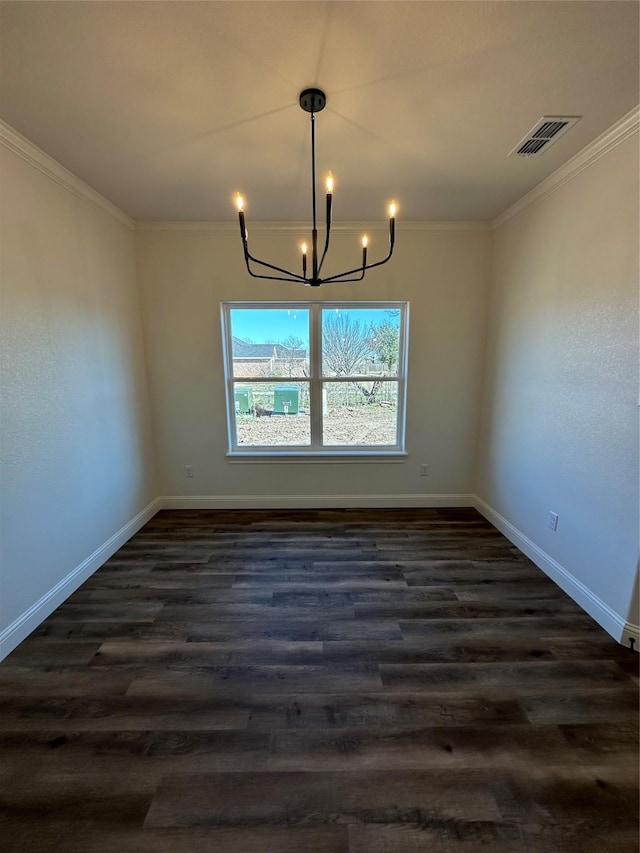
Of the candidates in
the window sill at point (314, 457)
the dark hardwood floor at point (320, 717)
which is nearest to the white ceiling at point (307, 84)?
the window sill at point (314, 457)

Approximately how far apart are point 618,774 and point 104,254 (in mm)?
4162

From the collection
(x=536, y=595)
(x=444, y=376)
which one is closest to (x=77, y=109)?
(x=444, y=376)

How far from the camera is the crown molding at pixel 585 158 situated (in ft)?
5.71

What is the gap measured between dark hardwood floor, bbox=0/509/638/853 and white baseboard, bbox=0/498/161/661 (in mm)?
62

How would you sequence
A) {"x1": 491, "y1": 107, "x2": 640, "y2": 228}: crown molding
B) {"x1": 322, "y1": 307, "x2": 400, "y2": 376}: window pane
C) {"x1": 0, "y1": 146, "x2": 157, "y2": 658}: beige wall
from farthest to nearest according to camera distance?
{"x1": 322, "y1": 307, "x2": 400, "y2": 376}: window pane → {"x1": 0, "y1": 146, "x2": 157, "y2": 658}: beige wall → {"x1": 491, "y1": 107, "x2": 640, "y2": 228}: crown molding

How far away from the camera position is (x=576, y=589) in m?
2.16

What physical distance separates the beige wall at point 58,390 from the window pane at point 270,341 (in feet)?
3.15

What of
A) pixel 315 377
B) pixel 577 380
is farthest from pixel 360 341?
pixel 577 380

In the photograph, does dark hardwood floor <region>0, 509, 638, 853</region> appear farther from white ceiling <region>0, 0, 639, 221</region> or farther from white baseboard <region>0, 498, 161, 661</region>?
white ceiling <region>0, 0, 639, 221</region>

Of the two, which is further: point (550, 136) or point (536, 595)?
point (536, 595)

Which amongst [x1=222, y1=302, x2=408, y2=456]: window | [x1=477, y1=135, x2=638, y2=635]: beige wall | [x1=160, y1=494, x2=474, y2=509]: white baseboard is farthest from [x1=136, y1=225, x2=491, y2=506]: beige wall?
[x1=477, y1=135, x2=638, y2=635]: beige wall

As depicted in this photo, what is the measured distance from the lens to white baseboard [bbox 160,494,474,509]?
3.53m

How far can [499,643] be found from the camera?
1.85 meters

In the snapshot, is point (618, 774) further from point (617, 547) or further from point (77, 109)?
point (77, 109)
